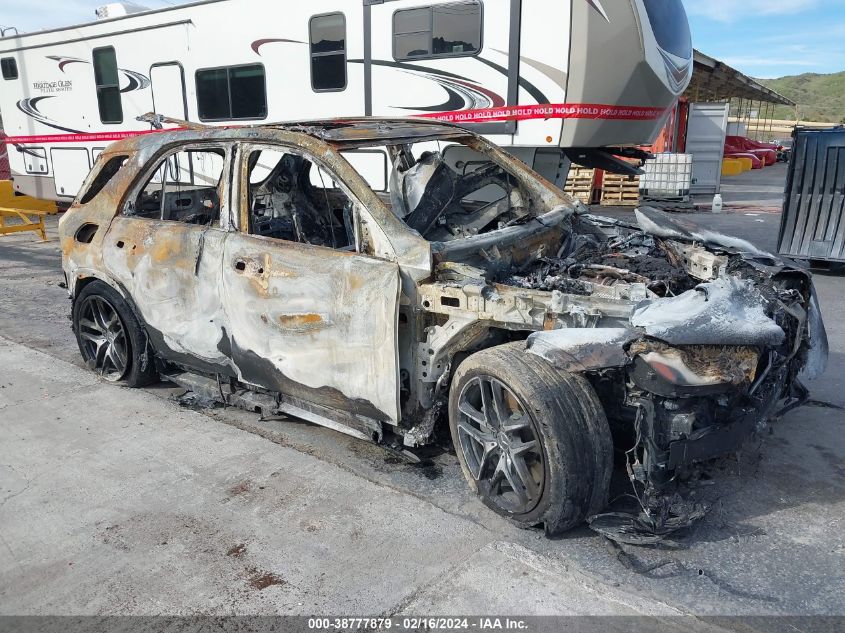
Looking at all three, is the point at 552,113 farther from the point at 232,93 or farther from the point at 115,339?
the point at 115,339

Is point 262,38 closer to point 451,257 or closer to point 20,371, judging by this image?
point 20,371

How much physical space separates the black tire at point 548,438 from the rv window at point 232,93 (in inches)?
310

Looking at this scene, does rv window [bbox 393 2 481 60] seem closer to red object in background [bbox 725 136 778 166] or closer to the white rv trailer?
the white rv trailer

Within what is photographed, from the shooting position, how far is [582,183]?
1470 cm

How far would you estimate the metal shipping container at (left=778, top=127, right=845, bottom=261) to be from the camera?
7.88 metres

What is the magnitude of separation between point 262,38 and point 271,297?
23.1 ft

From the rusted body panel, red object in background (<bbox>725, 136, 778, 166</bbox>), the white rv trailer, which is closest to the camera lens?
the rusted body panel

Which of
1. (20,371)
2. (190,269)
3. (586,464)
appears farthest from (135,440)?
(586,464)

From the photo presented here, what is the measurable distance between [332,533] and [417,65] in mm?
6734

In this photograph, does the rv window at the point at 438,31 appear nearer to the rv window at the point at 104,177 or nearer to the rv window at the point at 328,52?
the rv window at the point at 328,52

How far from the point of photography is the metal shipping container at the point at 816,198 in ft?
25.8

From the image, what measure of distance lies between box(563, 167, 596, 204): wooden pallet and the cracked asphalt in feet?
35.1

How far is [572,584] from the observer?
2721 millimetres

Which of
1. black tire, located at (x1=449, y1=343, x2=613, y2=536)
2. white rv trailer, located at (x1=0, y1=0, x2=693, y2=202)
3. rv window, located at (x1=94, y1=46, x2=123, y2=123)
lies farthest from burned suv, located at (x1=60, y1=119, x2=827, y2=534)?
rv window, located at (x1=94, y1=46, x2=123, y2=123)
